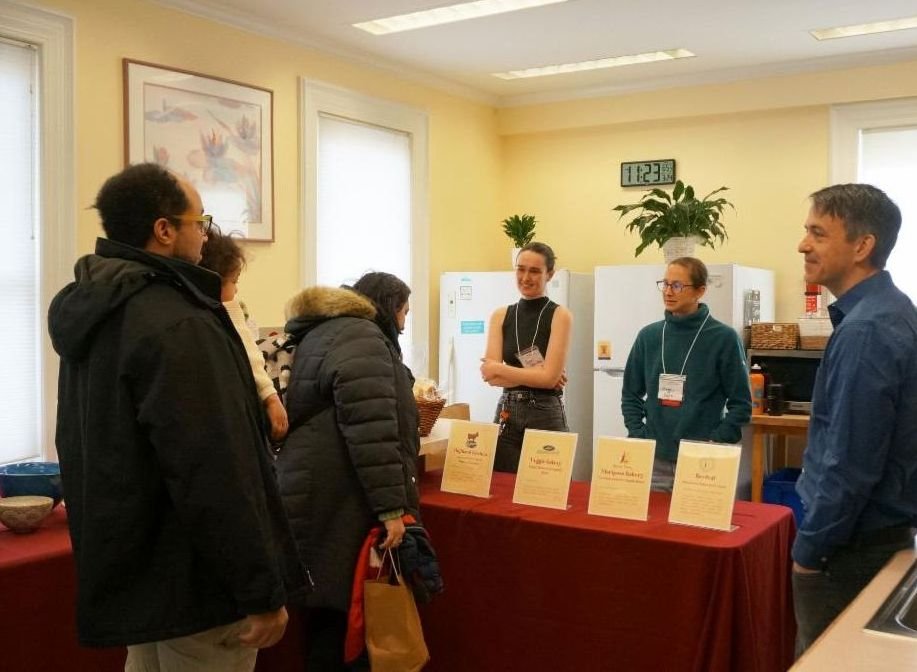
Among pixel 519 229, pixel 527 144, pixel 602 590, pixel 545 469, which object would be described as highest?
pixel 527 144

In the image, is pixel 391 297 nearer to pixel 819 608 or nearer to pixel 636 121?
pixel 819 608

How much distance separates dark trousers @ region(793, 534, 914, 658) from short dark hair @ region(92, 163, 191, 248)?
1.41m

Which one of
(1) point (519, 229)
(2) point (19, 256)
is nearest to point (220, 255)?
(2) point (19, 256)

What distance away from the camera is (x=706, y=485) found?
7.86 feet

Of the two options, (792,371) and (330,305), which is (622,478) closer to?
(330,305)

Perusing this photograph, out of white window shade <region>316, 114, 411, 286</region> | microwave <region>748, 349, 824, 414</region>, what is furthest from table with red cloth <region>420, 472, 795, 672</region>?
white window shade <region>316, 114, 411, 286</region>

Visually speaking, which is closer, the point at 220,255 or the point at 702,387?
the point at 220,255

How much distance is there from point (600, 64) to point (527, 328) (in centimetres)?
267

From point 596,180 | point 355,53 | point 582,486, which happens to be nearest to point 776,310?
point 596,180

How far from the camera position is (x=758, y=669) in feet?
7.47

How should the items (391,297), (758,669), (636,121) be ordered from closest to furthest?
1. (758,669)
2. (391,297)
3. (636,121)

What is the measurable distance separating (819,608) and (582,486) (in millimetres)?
1056

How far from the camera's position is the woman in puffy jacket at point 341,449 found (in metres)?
2.26

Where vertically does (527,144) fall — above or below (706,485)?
above
